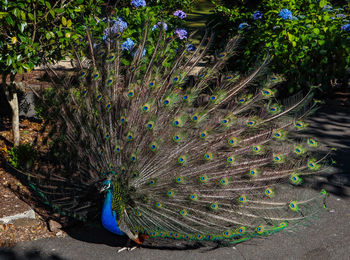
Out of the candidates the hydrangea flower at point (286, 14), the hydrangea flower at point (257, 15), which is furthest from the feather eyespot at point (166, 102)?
the hydrangea flower at point (257, 15)

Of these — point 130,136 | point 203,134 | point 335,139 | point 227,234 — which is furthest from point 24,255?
point 335,139

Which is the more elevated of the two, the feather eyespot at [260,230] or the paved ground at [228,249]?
the feather eyespot at [260,230]

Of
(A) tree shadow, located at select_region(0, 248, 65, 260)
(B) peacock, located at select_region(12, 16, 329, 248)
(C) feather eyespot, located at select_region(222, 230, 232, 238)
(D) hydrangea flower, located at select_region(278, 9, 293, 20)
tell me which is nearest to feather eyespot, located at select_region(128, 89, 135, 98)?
(B) peacock, located at select_region(12, 16, 329, 248)

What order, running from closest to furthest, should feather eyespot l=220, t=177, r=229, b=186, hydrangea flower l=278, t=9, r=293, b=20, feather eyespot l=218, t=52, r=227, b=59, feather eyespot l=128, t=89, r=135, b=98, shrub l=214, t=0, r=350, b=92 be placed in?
1. feather eyespot l=220, t=177, r=229, b=186
2. feather eyespot l=128, t=89, r=135, b=98
3. feather eyespot l=218, t=52, r=227, b=59
4. hydrangea flower l=278, t=9, r=293, b=20
5. shrub l=214, t=0, r=350, b=92

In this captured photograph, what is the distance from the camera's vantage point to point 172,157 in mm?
3930

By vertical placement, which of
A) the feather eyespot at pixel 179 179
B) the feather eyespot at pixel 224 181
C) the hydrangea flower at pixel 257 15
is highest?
the hydrangea flower at pixel 257 15

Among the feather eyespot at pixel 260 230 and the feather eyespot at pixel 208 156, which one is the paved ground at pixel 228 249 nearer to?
the feather eyespot at pixel 260 230

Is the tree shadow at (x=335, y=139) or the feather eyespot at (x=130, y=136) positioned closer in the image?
the feather eyespot at (x=130, y=136)

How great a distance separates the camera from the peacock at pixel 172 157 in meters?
3.78

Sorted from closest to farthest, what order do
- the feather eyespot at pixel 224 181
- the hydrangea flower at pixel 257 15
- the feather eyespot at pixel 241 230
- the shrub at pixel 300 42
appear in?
1. the feather eyespot at pixel 241 230
2. the feather eyespot at pixel 224 181
3. the shrub at pixel 300 42
4. the hydrangea flower at pixel 257 15

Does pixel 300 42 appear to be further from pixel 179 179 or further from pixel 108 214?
pixel 108 214

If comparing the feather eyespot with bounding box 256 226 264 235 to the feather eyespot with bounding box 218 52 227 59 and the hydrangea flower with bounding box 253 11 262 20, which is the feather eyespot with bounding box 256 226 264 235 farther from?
the hydrangea flower with bounding box 253 11 262 20

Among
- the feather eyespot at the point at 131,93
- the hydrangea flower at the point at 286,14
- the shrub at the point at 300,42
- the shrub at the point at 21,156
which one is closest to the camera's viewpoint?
the feather eyespot at the point at 131,93

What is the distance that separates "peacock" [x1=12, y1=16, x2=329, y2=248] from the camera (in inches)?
149
